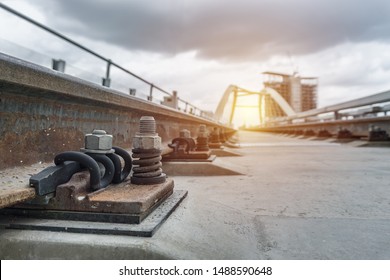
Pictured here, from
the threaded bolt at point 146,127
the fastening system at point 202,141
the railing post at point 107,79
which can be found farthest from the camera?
the fastening system at point 202,141

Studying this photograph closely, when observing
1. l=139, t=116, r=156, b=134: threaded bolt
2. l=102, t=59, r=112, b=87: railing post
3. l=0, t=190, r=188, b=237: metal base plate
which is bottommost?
l=0, t=190, r=188, b=237: metal base plate

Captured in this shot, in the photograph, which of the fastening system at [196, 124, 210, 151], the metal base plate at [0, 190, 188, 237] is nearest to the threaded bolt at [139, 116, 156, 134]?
the metal base plate at [0, 190, 188, 237]

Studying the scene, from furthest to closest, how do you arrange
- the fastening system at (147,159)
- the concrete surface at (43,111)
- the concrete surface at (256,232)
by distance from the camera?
the fastening system at (147,159), the concrete surface at (43,111), the concrete surface at (256,232)

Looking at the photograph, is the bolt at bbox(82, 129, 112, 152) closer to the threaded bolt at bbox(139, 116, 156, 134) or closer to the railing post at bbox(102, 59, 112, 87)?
the threaded bolt at bbox(139, 116, 156, 134)

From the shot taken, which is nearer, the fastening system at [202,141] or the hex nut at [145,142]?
the hex nut at [145,142]

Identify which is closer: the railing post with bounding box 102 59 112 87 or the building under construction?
the railing post with bounding box 102 59 112 87

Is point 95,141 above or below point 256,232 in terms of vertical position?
above

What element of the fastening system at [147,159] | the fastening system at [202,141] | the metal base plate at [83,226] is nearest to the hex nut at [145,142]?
the fastening system at [147,159]

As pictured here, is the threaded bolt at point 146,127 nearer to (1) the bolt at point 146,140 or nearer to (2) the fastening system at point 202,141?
(1) the bolt at point 146,140

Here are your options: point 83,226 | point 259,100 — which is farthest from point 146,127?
point 259,100

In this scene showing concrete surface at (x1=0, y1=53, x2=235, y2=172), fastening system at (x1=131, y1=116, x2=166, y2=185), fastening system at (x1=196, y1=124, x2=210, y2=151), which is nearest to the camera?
concrete surface at (x1=0, y1=53, x2=235, y2=172)

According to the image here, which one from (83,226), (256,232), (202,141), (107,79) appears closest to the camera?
(83,226)

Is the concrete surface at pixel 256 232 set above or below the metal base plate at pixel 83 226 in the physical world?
below

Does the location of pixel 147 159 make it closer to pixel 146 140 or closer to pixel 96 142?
pixel 146 140
